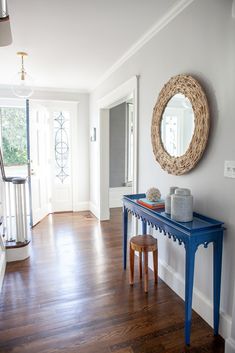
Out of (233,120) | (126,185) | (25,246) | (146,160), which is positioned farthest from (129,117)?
(233,120)

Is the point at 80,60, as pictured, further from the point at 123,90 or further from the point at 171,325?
the point at 171,325

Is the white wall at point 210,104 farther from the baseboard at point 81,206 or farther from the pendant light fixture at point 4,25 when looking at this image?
the baseboard at point 81,206

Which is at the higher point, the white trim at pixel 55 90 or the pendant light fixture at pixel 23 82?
the white trim at pixel 55 90

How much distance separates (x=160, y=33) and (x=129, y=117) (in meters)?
3.26

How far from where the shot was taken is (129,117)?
575 cm

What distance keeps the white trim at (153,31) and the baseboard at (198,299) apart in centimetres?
236

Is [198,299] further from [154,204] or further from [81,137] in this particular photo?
[81,137]

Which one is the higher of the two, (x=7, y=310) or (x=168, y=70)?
(x=168, y=70)

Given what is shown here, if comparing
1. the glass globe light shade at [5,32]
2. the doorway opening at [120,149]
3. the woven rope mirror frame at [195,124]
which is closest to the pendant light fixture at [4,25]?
the glass globe light shade at [5,32]

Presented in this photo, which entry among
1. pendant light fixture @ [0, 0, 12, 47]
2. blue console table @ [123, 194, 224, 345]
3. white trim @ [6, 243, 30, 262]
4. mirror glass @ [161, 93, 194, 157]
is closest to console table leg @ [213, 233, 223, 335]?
blue console table @ [123, 194, 224, 345]

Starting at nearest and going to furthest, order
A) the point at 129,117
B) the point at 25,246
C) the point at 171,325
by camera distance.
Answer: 1. the point at 171,325
2. the point at 25,246
3. the point at 129,117

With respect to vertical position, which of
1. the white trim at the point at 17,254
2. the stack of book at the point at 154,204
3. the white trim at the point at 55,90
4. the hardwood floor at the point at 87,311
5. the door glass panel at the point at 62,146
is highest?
the white trim at the point at 55,90

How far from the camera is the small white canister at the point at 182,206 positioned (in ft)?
6.03

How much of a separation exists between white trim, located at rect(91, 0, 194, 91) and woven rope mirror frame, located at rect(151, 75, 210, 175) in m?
0.57
